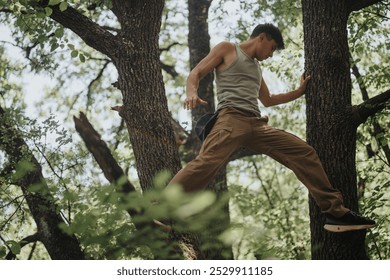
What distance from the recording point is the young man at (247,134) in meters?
3.95

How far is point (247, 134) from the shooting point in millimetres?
4195

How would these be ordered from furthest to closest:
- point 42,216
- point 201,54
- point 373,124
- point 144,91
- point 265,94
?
point 201,54 → point 373,124 → point 42,216 → point 265,94 → point 144,91

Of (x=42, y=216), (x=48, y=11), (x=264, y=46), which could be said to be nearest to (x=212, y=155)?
(x=264, y=46)

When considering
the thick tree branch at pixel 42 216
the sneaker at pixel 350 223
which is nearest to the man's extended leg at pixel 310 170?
the sneaker at pixel 350 223

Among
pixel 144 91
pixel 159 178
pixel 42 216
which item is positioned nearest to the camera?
pixel 159 178

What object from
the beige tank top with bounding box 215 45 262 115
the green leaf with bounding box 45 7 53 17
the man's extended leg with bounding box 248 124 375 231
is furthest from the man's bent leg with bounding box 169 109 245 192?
the green leaf with bounding box 45 7 53 17

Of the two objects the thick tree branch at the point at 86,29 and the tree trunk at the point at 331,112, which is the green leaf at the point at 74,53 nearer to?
the thick tree branch at the point at 86,29

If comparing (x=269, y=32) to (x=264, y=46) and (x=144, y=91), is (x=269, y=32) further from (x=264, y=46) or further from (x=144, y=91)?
(x=144, y=91)

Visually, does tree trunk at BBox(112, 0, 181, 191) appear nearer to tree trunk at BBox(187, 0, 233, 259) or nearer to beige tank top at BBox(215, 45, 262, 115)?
beige tank top at BBox(215, 45, 262, 115)

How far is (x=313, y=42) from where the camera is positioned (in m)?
4.55

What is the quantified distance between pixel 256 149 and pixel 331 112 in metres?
0.73
